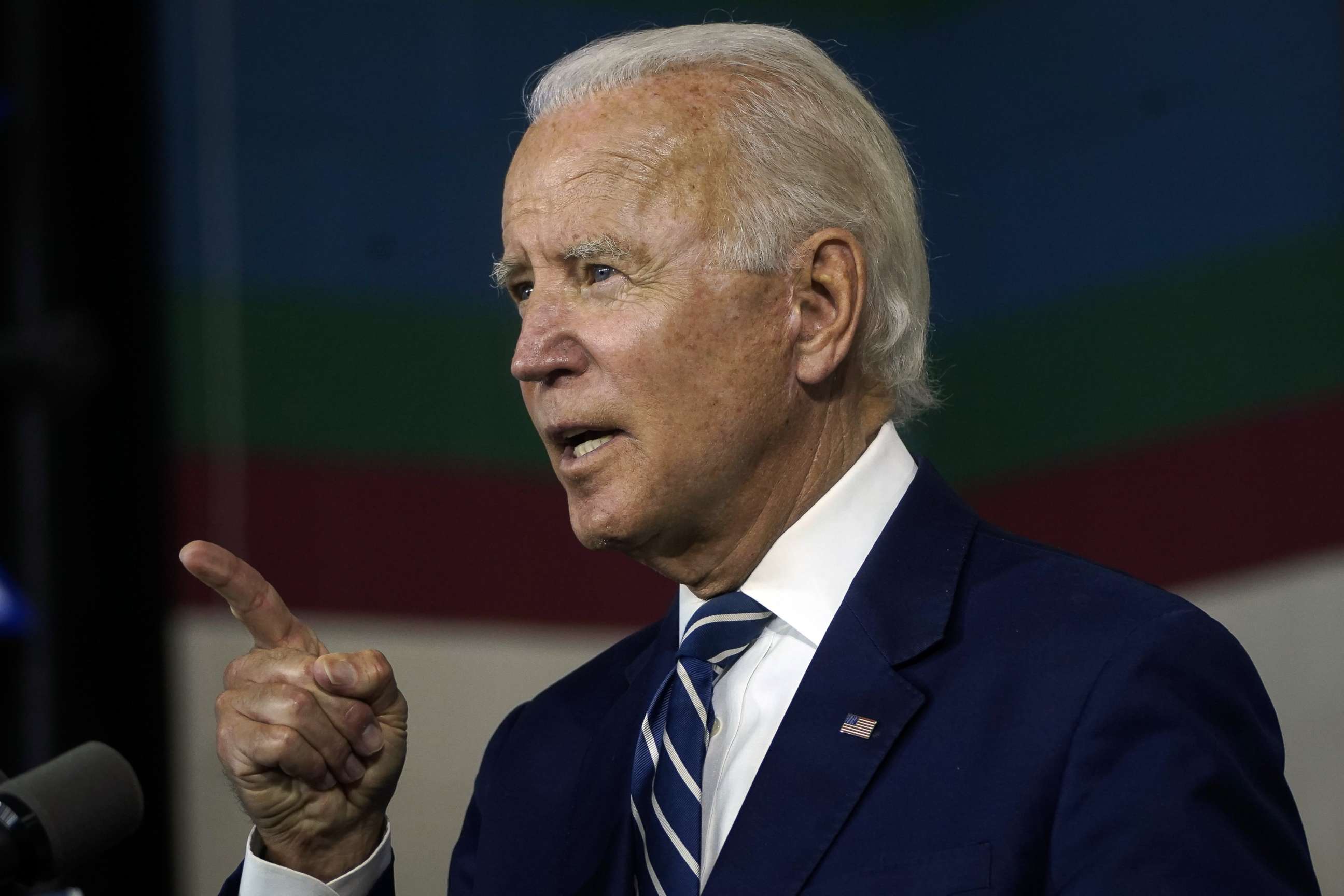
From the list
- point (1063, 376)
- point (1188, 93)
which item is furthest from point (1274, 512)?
point (1188, 93)

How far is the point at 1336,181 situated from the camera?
2.65 m

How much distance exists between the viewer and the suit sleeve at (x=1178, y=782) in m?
1.14

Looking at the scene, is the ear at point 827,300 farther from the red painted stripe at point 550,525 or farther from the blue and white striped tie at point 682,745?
the red painted stripe at point 550,525

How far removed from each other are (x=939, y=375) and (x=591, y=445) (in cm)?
200

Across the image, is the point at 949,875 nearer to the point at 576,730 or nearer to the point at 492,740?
the point at 576,730

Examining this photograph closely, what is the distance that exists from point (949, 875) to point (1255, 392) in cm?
187

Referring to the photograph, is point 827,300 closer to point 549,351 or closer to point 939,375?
point 549,351

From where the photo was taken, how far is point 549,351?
1.53 metres

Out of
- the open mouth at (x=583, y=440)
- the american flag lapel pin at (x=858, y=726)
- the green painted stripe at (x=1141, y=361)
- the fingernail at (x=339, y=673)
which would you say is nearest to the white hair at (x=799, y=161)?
the open mouth at (x=583, y=440)

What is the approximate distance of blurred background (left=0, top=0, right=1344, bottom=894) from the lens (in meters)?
2.66

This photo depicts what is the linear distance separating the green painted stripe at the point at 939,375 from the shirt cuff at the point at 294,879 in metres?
1.49

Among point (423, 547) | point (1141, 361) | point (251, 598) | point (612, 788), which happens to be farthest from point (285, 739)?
point (1141, 361)

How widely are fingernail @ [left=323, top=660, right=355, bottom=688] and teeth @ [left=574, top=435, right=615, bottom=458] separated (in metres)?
0.32

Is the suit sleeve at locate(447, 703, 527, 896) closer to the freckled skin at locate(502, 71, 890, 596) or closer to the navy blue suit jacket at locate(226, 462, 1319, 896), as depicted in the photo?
the navy blue suit jacket at locate(226, 462, 1319, 896)
